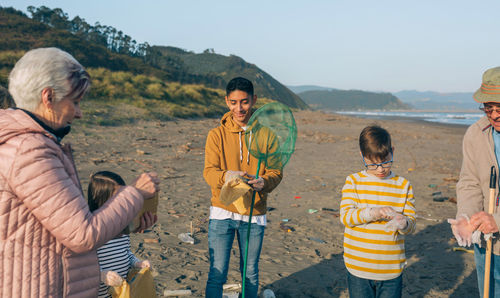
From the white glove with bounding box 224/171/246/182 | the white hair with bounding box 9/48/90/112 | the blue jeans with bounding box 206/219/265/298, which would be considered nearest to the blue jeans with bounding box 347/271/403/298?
the blue jeans with bounding box 206/219/265/298

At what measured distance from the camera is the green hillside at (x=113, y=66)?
2012 centimetres

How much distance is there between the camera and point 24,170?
A: 1.49m

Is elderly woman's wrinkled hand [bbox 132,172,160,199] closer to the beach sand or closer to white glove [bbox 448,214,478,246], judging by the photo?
white glove [bbox 448,214,478,246]

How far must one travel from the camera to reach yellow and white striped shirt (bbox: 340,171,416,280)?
9.00ft

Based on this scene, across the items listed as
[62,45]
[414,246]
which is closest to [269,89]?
[62,45]

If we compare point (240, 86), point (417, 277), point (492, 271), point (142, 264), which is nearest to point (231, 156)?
point (240, 86)

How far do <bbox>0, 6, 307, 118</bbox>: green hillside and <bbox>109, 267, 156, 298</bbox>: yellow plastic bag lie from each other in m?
5.96

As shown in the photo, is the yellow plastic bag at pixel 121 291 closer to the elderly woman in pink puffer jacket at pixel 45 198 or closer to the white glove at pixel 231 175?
the elderly woman in pink puffer jacket at pixel 45 198

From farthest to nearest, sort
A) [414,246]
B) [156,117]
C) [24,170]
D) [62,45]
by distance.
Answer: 1. [62,45]
2. [156,117]
3. [414,246]
4. [24,170]

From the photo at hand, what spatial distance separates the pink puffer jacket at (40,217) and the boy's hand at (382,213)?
1.69m

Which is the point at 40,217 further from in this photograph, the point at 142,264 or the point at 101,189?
the point at 142,264

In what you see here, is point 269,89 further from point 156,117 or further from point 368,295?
point 368,295

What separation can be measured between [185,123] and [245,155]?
1555 centimetres

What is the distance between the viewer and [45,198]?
152 centimetres
